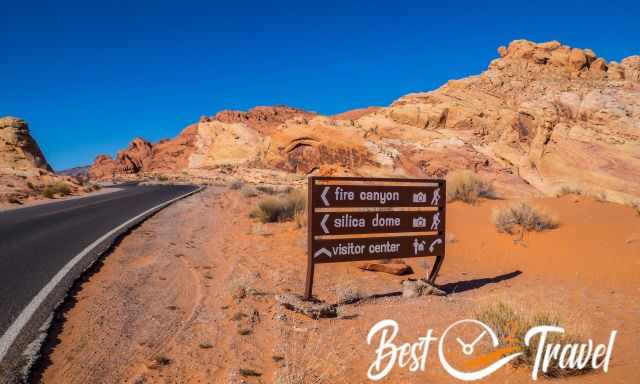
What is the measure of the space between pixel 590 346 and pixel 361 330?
202cm

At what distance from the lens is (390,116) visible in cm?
3053

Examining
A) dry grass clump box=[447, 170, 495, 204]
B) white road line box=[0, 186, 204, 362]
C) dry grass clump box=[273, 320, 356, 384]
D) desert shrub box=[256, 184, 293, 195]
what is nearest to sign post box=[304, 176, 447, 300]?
dry grass clump box=[273, 320, 356, 384]

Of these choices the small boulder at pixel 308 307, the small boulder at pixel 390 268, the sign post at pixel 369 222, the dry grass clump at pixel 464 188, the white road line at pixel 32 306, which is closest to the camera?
the white road line at pixel 32 306

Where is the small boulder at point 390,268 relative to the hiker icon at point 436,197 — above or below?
below

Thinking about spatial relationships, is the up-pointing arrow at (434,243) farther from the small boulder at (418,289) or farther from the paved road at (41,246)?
the paved road at (41,246)

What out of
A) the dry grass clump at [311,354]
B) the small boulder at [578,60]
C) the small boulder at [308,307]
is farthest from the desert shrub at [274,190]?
the small boulder at [578,60]

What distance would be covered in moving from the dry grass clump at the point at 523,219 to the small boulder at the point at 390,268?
3741 mm

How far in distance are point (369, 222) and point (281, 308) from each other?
1.76 m

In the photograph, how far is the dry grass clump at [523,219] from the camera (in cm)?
988

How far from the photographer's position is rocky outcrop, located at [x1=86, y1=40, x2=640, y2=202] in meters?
23.5

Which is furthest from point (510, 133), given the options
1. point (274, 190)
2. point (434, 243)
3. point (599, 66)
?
point (434, 243)

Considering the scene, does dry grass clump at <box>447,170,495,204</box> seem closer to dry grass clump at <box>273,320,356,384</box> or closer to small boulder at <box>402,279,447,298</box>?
small boulder at <box>402,279,447,298</box>

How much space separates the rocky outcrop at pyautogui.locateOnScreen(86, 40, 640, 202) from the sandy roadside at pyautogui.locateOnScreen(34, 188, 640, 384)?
1124 cm

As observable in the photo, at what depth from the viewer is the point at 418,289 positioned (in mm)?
5922
